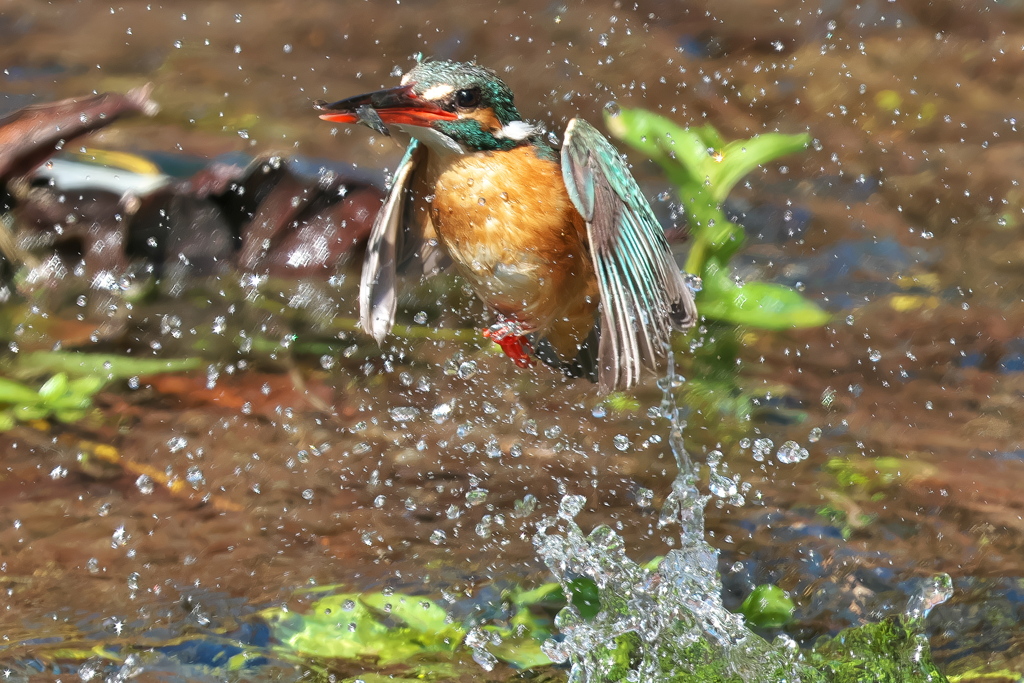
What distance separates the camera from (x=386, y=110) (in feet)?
5.81

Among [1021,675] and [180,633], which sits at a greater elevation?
[1021,675]

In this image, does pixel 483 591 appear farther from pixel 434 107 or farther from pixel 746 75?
pixel 746 75

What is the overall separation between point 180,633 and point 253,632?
15 cm

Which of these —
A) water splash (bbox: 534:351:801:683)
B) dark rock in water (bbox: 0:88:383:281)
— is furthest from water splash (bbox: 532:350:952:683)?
dark rock in water (bbox: 0:88:383:281)

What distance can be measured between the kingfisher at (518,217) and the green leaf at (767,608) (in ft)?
1.83

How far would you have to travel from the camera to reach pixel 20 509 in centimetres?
241

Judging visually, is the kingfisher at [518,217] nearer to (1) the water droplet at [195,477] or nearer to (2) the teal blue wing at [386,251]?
(2) the teal blue wing at [386,251]

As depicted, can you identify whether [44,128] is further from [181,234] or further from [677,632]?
[677,632]

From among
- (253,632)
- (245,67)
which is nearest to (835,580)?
(253,632)

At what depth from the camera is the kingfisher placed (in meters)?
1.86

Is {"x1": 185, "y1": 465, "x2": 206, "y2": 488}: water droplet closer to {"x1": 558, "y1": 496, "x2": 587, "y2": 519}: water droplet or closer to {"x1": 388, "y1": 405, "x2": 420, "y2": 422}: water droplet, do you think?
{"x1": 388, "y1": 405, "x2": 420, "y2": 422}: water droplet

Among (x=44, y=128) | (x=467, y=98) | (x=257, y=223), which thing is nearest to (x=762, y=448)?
(x=467, y=98)

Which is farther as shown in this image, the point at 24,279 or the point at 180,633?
the point at 24,279

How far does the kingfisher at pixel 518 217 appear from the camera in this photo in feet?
6.10
